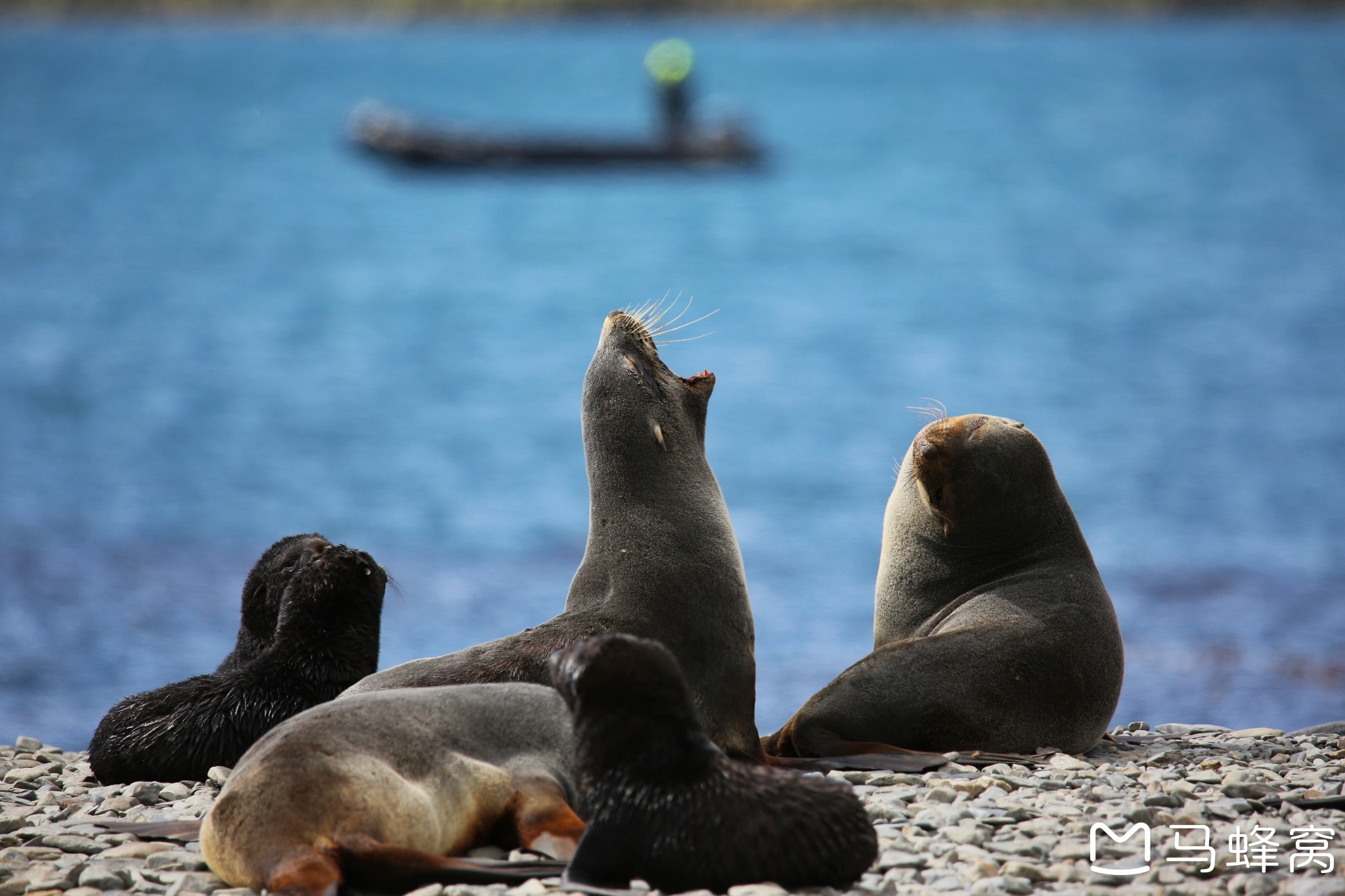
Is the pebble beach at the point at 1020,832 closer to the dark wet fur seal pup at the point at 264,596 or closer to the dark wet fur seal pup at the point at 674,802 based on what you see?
the dark wet fur seal pup at the point at 674,802

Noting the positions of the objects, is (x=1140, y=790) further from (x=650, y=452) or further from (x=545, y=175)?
(x=545, y=175)

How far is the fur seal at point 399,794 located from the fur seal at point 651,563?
0.57 meters

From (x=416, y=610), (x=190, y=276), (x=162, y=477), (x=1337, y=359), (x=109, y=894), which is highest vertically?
(x=190, y=276)

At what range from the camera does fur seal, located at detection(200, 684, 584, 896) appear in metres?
3.99

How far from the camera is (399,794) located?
424 cm

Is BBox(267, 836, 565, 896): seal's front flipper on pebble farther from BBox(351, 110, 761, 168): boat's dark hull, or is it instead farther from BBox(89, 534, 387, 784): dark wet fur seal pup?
BBox(351, 110, 761, 168): boat's dark hull

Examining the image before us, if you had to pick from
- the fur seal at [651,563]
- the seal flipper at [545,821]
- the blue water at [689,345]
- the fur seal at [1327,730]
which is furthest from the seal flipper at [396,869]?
the blue water at [689,345]

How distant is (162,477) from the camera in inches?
861

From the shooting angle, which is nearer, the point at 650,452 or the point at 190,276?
the point at 650,452

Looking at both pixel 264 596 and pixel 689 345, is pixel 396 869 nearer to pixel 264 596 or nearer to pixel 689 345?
pixel 264 596

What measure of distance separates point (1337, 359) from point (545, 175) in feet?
89.3

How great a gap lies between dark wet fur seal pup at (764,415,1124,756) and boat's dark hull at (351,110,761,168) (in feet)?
107

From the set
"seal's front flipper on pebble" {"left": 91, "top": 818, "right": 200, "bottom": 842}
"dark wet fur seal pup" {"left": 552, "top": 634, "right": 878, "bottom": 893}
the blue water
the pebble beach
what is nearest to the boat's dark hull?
the blue water

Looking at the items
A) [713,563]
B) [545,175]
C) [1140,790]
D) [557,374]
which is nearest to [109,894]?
[713,563]
